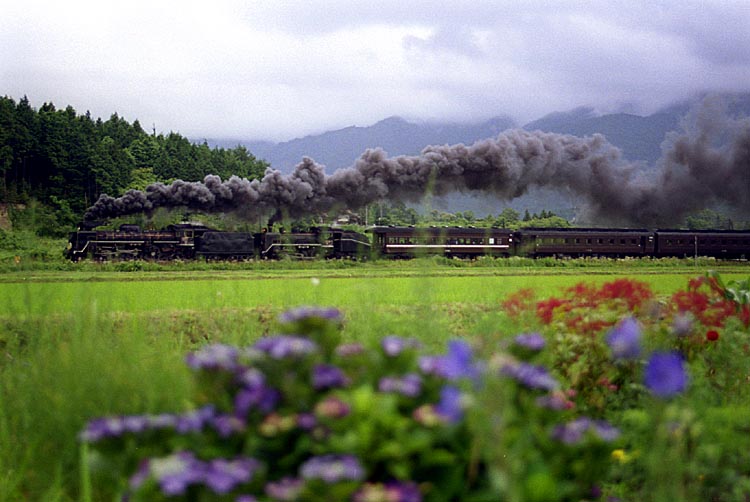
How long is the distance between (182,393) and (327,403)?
1669 mm

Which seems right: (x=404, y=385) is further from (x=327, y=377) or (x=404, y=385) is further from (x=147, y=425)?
(x=147, y=425)

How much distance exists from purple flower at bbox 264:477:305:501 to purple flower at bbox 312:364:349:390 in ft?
0.83

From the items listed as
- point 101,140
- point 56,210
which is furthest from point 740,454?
point 101,140

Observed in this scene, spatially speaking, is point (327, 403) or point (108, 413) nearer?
point (327, 403)

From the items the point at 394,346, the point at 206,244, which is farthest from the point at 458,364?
the point at 206,244

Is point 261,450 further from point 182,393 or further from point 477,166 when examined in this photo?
point 477,166

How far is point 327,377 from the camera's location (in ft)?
5.98

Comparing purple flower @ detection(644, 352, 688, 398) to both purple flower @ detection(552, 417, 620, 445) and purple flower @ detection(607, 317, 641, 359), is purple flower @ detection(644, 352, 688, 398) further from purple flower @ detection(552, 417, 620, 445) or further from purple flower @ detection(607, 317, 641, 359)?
purple flower @ detection(552, 417, 620, 445)

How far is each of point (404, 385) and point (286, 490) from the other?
396mm

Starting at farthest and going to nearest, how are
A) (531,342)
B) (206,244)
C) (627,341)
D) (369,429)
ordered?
(206,244), (531,342), (369,429), (627,341)

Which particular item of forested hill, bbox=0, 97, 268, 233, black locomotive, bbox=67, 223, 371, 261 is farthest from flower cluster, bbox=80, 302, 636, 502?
forested hill, bbox=0, 97, 268, 233

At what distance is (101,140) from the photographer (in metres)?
55.2

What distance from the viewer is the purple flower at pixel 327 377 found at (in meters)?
1.82

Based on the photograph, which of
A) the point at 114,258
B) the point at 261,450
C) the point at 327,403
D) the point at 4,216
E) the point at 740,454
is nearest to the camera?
the point at 327,403
